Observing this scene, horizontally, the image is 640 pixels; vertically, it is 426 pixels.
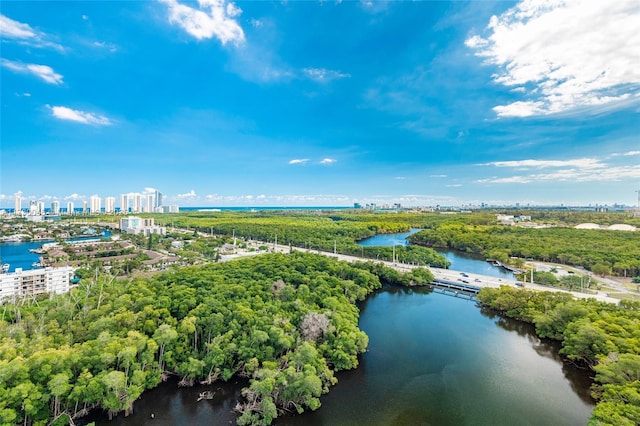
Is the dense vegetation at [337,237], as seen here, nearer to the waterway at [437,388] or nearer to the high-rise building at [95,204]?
the waterway at [437,388]

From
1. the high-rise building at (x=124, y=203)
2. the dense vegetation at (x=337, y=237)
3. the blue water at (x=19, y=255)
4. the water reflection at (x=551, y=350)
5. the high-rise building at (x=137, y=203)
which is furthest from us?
the high-rise building at (x=137, y=203)

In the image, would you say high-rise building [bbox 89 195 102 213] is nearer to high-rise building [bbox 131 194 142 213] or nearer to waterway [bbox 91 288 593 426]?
high-rise building [bbox 131 194 142 213]

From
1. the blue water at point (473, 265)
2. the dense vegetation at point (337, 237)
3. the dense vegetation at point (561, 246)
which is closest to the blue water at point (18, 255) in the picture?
the dense vegetation at point (337, 237)

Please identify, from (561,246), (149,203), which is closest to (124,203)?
(149,203)

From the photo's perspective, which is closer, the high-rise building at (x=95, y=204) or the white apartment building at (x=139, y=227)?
the white apartment building at (x=139, y=227)

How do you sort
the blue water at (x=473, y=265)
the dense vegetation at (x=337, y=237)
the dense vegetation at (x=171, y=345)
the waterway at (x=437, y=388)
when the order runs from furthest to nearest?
the dense vegetation at (x=337, y=237), the blue water at (x=473, y=265), the waterway at (x=437, y=388), the dense vegetation at (x=171, y=345)

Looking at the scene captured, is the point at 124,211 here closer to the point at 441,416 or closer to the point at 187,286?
the point at 187,286

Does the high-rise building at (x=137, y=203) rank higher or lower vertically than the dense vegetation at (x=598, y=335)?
higher

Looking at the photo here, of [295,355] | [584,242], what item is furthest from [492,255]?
[295,355]
